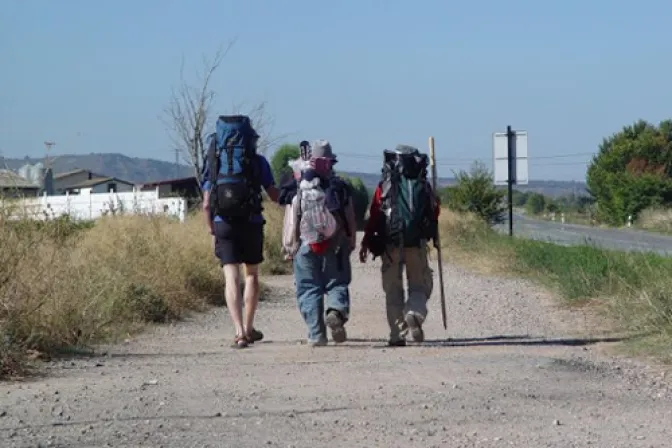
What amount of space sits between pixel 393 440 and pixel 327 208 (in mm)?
3893

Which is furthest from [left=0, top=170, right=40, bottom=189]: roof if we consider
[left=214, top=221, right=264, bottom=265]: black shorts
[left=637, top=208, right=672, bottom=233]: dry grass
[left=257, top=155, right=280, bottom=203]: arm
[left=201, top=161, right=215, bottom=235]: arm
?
[left=637, top=208, right=672, bottom=233]: dry grass

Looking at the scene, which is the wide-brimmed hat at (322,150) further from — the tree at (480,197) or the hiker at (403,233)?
the tree at (480,197)

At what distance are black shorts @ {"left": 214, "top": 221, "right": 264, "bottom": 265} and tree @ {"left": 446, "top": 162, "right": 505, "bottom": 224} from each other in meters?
28.2

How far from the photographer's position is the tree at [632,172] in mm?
65125

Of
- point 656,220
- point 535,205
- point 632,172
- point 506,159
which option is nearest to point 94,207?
point 506,159

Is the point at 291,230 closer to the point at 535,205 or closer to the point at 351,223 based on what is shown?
the point at 351,223

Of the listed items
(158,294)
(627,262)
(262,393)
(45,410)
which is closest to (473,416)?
(262,393)

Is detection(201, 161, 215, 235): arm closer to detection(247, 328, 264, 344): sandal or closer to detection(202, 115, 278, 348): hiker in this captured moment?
detection(202, 115, 278, 348): hiker

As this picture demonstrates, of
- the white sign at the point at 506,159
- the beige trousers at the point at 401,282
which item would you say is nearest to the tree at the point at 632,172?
the white sign at the point at 506,159

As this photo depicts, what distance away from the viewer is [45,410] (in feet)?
22.6

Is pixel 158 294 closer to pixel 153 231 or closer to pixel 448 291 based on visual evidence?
pixel 153 231

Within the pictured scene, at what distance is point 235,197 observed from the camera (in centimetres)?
995

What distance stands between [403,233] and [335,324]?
0.96 metres

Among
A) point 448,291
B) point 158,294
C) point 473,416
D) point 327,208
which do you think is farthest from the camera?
point 448,291
